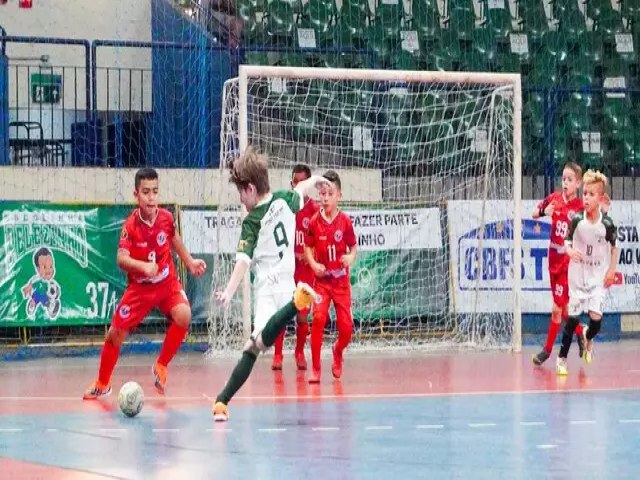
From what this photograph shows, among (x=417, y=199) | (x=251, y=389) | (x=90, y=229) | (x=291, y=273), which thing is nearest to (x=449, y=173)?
(x=417, y=199)

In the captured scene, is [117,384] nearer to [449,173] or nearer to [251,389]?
[251,389]

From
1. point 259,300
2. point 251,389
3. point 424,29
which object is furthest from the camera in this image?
point 424,29

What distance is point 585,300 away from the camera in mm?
13312

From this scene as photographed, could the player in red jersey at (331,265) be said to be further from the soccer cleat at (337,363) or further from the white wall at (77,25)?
the white wall at (77,25)

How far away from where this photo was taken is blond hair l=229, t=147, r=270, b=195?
9242 millimetres

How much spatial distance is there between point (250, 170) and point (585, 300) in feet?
17.4

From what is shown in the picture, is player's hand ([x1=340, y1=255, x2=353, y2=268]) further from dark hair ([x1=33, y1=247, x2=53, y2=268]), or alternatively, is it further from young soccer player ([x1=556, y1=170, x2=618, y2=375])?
dark hair ([x1=33, y1=247, x2=53, y2=268])

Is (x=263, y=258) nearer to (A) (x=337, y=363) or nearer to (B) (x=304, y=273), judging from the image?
(A) (x=337, y=363)

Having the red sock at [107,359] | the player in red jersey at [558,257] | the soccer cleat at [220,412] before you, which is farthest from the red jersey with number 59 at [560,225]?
the soccer cleat at [220,412]

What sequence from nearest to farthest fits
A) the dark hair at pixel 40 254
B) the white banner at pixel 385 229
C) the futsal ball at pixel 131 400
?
the futsal ball at pixel 131 400 → the dark hair at pixel 40 254 → the white banner at pixel 385 229

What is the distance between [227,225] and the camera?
53.6ft

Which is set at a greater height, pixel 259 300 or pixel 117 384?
pixel 259 300

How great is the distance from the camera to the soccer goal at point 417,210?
53.3 feet

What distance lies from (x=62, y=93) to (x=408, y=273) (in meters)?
5.55
